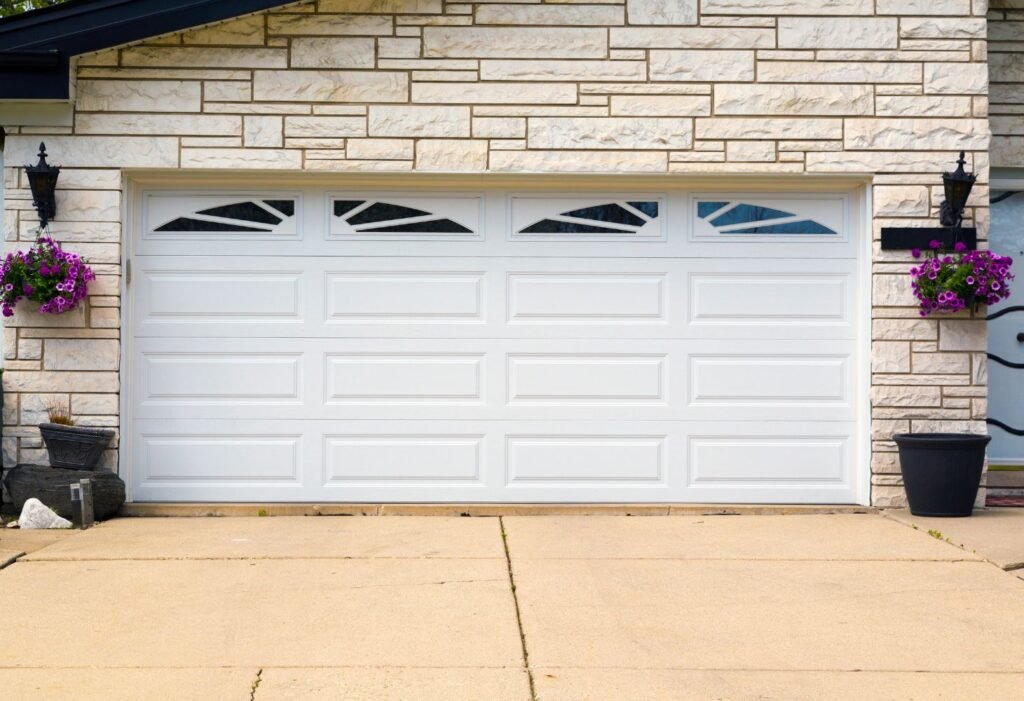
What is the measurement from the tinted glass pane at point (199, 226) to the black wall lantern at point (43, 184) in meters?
0.74

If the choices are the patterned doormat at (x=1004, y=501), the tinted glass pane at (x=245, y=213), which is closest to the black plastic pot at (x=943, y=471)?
the patterned doormat at (x=1004, y=501)

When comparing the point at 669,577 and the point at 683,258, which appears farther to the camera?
the point at 683,258

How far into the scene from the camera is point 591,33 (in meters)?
8.27

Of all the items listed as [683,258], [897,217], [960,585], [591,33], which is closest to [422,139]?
[591,33]

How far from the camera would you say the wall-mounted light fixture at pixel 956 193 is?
8.06 m

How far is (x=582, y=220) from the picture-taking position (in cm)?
850

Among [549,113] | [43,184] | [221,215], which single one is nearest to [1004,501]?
[549,113]

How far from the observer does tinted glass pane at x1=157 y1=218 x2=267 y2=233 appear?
842 cm

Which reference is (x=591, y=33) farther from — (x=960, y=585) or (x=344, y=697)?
(x=344, y=697)

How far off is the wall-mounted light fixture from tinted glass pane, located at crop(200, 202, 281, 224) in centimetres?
460

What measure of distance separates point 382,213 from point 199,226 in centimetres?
129

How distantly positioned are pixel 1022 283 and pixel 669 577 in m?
4.61

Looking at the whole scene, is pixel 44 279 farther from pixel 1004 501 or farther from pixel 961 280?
pixel 1004 501

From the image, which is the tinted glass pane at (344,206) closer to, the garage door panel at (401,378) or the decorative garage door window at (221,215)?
the decorative garage door window at (221,215)
